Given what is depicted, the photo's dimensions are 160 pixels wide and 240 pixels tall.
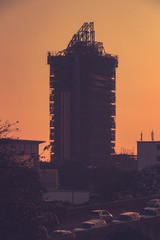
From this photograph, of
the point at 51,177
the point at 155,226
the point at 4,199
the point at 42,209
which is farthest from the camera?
the point at 51,177

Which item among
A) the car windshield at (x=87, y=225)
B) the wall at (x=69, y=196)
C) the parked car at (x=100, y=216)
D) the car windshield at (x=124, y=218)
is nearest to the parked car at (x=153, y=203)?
the parked car at (x=100, y=216)

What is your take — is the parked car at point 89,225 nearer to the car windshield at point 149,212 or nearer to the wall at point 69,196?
the car windshield at point 149,212

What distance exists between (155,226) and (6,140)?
145 feet

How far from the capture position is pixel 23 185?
30.9 meters

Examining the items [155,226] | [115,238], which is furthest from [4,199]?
[155,226]

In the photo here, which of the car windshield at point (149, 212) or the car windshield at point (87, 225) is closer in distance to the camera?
the car windshield at point (87, 225)

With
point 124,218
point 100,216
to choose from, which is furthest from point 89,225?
point 100,216

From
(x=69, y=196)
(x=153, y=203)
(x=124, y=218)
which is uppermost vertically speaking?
(x=69, y=196)

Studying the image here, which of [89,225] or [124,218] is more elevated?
[124,218]

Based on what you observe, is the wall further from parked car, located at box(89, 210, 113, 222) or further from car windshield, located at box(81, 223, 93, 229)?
car windshield, located at box(81, 223, 93, 229)

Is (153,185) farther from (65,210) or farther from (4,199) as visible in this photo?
(4,199)

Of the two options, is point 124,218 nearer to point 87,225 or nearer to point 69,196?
point 87,225

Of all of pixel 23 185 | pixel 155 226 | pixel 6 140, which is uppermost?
pixel 6 140

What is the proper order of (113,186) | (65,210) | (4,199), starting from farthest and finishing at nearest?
(113,186)
(65,210)
(4,199)
